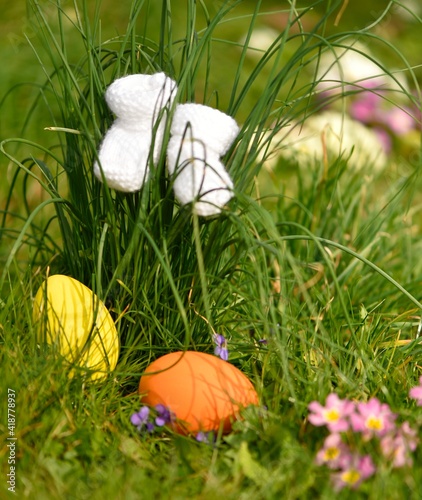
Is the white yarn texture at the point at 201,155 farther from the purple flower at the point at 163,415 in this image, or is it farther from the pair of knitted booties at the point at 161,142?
the purple flower at the point at 163,415

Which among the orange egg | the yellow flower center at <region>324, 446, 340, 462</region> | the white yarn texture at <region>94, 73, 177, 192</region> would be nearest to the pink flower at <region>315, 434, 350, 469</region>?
the yellow flower center at <region>324, 446, 340, 462</region>

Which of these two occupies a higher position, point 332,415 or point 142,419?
point 332,415

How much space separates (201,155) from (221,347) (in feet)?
1.39

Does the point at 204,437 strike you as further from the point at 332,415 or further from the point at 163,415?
the point at 332,415

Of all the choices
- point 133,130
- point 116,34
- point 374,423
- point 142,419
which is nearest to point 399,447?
point 374,423

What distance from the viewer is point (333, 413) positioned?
1.41 meters

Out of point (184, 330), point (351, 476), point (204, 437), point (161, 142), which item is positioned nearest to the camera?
point (351, 476)

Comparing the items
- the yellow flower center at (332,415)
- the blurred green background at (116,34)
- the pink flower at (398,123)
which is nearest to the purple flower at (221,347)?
the yellow flower center at (332,415)

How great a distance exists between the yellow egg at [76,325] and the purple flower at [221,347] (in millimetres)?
215

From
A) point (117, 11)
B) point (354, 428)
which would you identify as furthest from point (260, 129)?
point (117, 11)

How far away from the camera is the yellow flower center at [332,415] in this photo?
1.40 m

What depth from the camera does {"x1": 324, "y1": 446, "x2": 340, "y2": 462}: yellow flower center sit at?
1358mm

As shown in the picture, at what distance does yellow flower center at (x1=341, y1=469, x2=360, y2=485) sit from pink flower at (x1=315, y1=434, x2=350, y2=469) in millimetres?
21

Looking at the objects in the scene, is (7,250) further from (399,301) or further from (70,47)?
(70,47)
